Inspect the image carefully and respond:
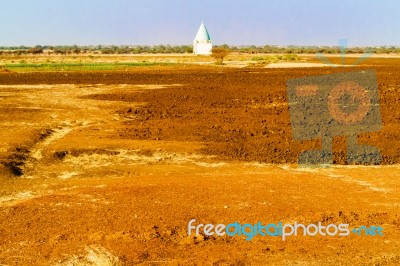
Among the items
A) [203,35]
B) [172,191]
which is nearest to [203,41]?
[203,35]

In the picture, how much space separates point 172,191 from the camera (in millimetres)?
10094

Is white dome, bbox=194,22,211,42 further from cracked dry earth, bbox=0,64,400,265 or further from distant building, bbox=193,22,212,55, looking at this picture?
cracked dry earth, bbox=0,64,400,265

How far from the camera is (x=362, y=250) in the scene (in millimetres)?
7273

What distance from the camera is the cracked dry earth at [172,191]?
727 centimetres

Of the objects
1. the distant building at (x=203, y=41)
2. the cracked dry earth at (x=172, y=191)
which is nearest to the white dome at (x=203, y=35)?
the distant building at (x=203, y=41)

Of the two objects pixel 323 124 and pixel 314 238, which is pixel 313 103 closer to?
pixel 323 124

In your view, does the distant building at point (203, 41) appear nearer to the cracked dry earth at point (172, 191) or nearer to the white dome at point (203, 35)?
the white dome at point (203, 35)

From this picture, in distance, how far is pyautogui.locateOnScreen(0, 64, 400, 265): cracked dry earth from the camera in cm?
727

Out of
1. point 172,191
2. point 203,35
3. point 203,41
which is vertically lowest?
point 172,191

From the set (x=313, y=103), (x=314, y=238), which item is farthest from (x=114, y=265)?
(x=313, y=103)

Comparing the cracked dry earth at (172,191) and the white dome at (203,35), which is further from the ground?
the white dome at (203,35)

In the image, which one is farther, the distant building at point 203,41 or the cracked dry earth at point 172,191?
the distant building at point 203,41

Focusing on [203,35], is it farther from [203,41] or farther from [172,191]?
[172,191]

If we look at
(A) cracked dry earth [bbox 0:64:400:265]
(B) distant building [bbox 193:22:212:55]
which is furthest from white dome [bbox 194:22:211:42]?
(A) cracked dry earth [bbox 0:64:400:265]
